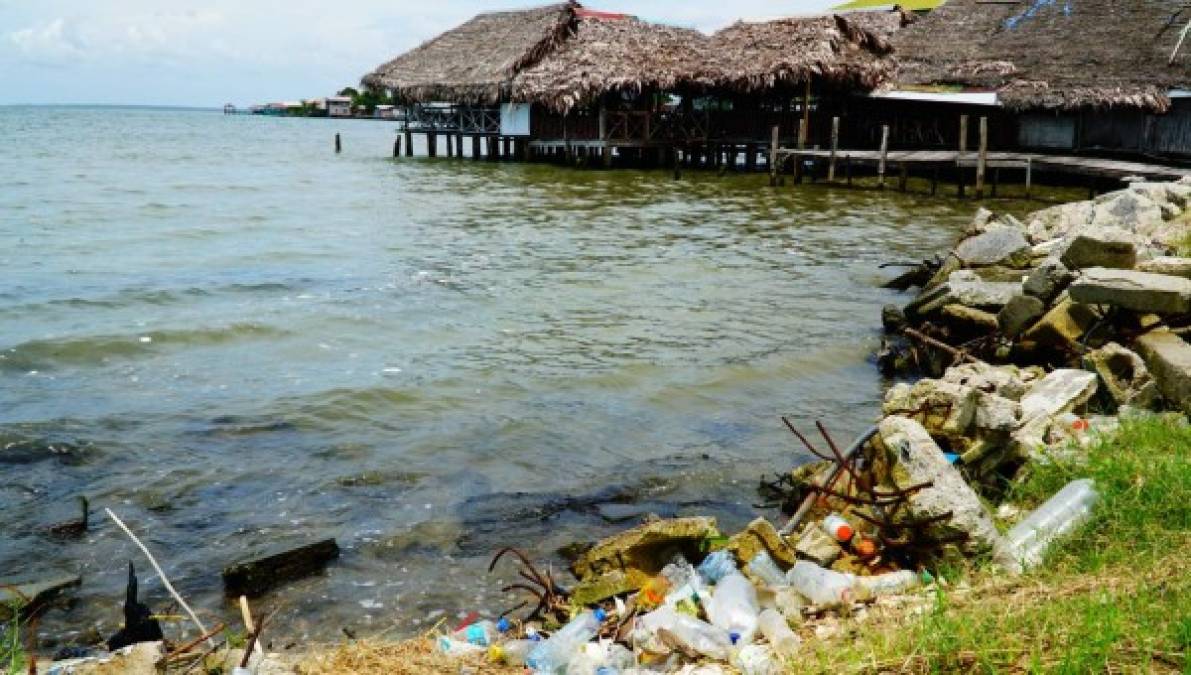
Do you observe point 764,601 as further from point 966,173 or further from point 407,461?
point 966,173

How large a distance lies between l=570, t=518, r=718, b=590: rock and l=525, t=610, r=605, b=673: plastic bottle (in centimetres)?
70

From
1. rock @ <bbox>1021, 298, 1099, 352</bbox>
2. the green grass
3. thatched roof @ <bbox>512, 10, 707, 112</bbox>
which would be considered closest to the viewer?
the green grass

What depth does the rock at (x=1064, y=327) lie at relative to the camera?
6.86 meters

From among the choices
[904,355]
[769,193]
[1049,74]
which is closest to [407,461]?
[904,355]

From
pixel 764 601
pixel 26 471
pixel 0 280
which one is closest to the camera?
pixel 764 601

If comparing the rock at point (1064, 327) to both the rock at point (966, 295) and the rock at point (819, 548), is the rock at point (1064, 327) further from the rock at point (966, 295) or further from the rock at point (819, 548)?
the rock at point (819, 548)

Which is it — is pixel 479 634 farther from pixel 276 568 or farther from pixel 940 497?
pixel 940 497

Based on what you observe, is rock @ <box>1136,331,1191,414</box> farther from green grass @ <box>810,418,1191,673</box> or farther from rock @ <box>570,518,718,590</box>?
rock @ <box>570,518,718,590</box>

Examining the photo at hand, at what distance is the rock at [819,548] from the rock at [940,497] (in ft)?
1.20

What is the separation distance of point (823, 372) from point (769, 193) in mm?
16343

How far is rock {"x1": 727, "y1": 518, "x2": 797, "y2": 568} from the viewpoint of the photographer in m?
4.44

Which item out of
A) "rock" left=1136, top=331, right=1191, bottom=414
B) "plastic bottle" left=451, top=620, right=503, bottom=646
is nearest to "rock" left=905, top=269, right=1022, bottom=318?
"rock" left=1136, top=331, right=1191, bottom=414

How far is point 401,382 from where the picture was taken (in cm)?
879

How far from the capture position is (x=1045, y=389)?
19.0 ft
